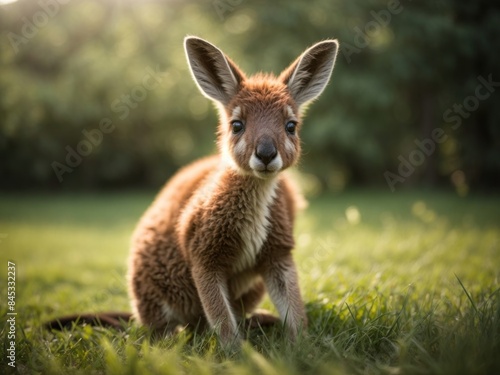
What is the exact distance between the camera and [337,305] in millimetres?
3570

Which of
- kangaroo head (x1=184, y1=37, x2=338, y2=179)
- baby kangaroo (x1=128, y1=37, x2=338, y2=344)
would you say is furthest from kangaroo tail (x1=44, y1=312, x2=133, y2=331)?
kangaroo head (x1=184, y1=37, x2=338, y2=179)

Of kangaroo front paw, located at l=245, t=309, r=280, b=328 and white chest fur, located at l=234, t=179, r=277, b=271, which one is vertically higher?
white chest fur, located at l=234, t=179, r=277, b=271

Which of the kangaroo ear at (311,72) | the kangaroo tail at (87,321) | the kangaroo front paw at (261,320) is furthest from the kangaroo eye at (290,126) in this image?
the kangaroo tail at (87,321)

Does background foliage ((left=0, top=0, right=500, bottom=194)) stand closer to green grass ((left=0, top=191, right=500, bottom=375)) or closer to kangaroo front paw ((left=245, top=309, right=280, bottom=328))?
green grass ((left=0, top=191, right=500, bottom=375))

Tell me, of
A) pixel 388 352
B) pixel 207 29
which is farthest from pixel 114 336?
pixel 207 29

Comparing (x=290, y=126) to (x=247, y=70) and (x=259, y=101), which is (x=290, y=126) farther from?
(x=247, y=70)

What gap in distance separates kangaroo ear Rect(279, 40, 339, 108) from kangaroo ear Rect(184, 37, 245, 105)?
46cm

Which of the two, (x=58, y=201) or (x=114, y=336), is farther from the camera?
(x=58, y=201)

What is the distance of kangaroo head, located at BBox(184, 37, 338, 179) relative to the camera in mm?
3318

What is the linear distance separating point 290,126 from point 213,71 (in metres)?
0.87

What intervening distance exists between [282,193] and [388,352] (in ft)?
5.33

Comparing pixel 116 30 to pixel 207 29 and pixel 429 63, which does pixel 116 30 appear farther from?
pixel 429 63

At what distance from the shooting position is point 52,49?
18922 millimetres

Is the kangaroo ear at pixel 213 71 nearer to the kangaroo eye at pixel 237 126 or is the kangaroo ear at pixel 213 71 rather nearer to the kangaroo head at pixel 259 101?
the kangaroo head at pixel 259 101
